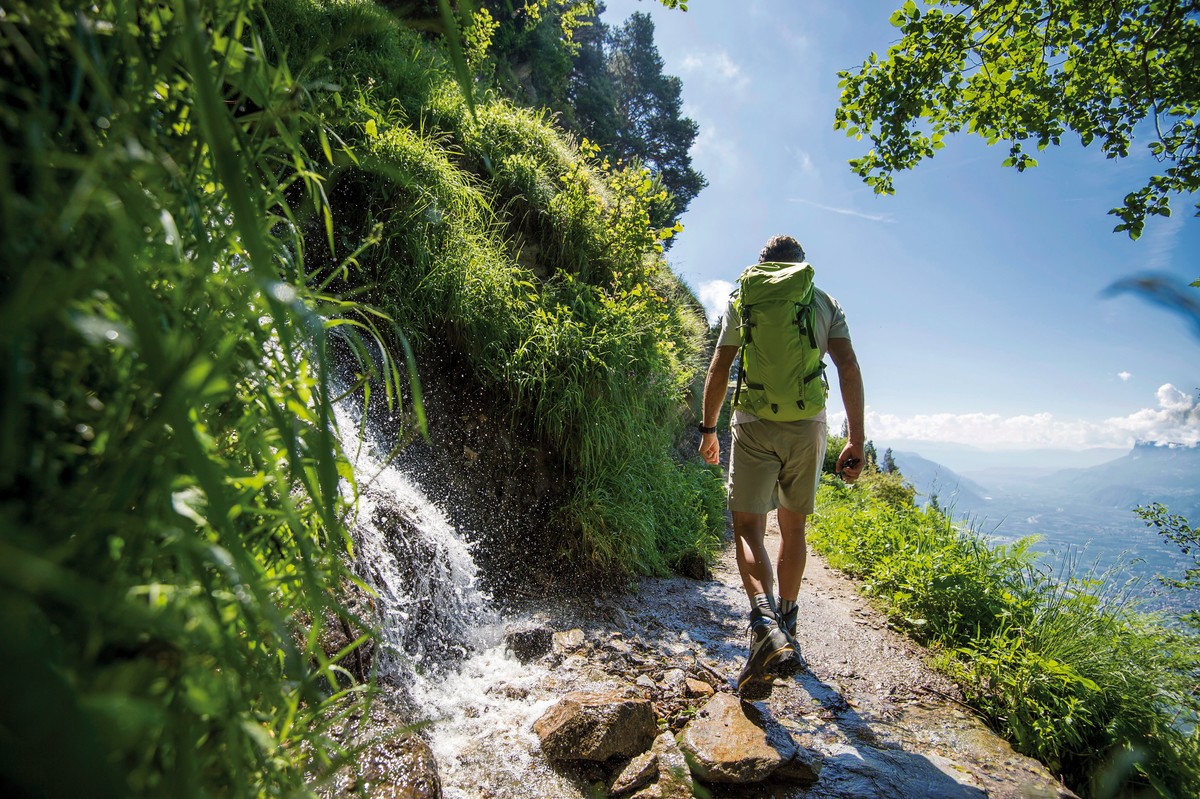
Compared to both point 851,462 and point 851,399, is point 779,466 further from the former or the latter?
point 851,399

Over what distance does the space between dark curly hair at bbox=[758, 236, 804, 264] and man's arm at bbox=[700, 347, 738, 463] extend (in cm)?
69

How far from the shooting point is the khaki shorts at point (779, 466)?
3.26 metres

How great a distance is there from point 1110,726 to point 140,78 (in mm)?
4692

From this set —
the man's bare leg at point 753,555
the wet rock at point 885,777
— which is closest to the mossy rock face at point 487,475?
the man's bare leg at point 753,555

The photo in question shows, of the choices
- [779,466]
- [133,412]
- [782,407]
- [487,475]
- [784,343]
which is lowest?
[487,475]

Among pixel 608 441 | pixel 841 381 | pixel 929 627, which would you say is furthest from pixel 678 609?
pixel 841 381

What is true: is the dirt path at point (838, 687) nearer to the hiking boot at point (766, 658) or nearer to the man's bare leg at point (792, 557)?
the hiking boot at point (766, 658)

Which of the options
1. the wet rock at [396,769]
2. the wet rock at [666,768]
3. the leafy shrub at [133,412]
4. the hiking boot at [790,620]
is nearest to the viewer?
the leafy shrub at [133,412]

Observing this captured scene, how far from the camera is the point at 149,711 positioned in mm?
391

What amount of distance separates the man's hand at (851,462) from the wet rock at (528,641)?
7.28 feet

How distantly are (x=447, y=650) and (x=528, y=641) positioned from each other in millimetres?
528

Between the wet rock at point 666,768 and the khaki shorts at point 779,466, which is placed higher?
the khaki shorts at point 779,466

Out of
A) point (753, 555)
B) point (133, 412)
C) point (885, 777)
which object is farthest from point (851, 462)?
point (133, 412)

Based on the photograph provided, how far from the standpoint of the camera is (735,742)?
240 cm
